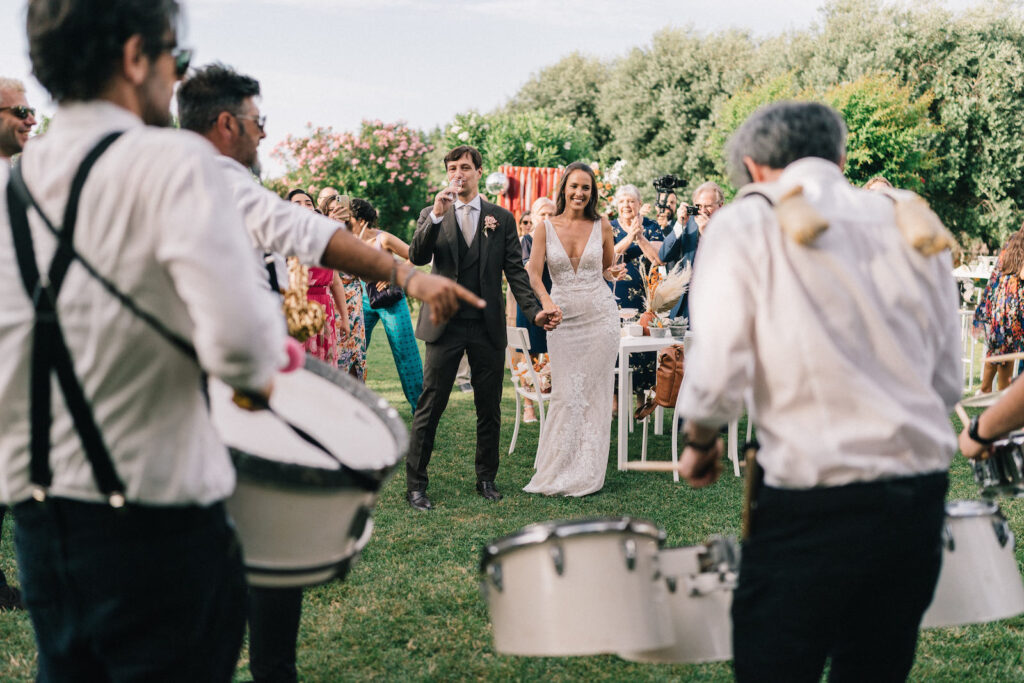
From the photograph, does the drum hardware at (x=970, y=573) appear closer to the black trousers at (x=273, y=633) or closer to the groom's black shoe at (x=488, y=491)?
the black trousers at (x=273, y=633)

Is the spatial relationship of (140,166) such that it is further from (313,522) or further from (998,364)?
(998,364)

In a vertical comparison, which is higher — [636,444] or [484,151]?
[484,151]

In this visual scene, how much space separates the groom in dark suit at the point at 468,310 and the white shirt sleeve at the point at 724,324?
12.1ft

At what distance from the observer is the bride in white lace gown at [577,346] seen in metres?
5.88

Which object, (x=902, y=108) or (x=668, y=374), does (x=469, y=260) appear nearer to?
(x=668, y=374)

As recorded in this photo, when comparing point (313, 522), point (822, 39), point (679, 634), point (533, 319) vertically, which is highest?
point (822, 39)

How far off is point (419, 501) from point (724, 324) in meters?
4.03

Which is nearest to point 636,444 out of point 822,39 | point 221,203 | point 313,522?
point 313,522

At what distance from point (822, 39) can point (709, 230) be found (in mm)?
33896

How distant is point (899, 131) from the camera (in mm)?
26469

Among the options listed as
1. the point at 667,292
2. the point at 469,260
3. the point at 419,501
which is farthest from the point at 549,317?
the point at 419,501

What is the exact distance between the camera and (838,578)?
1717mm

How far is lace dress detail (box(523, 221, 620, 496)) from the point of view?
231 inches

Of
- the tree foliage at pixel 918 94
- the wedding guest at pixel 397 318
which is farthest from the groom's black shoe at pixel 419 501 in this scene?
the tree foliage at pixel 918 94
